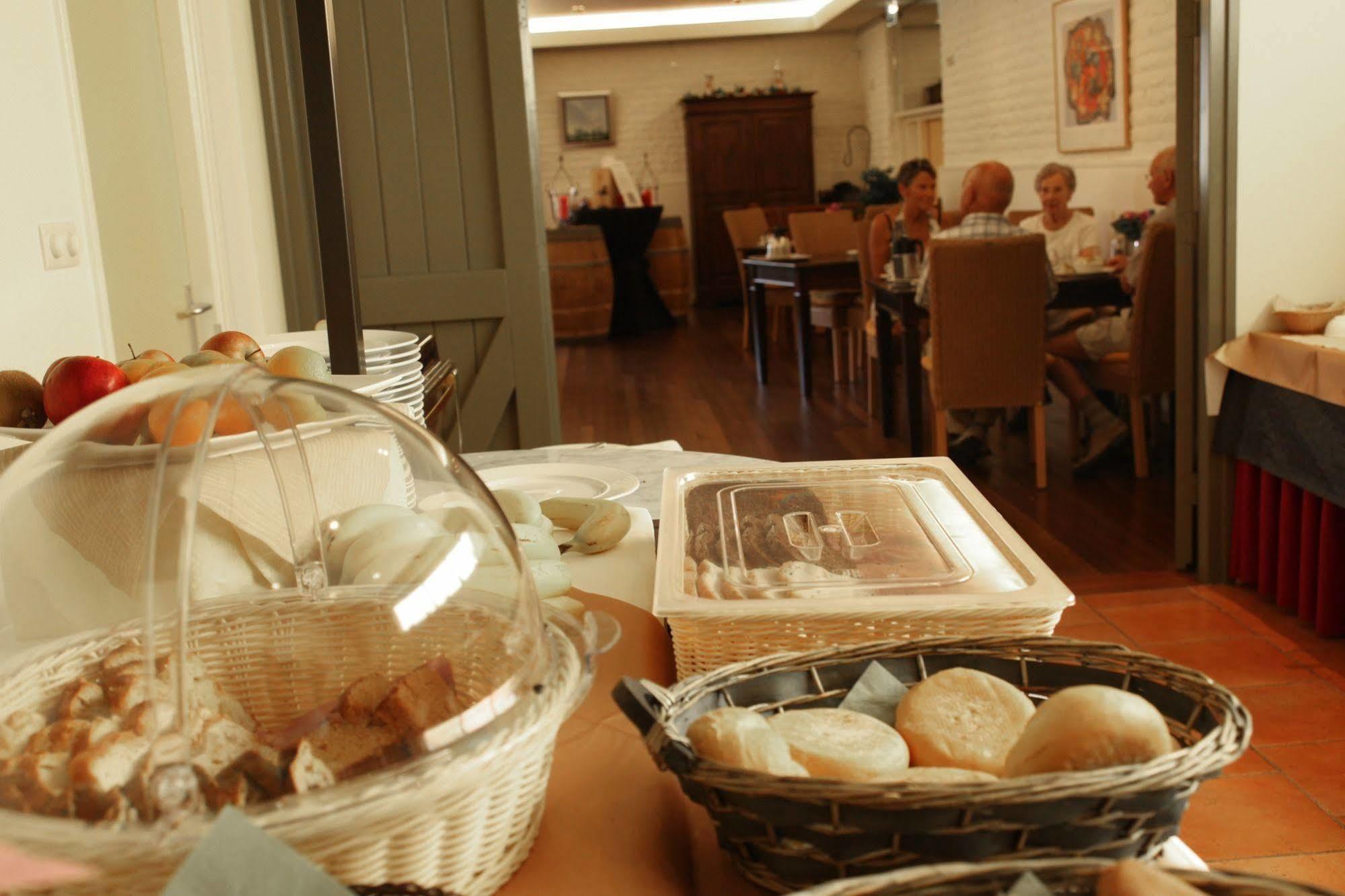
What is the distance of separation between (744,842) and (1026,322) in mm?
4278

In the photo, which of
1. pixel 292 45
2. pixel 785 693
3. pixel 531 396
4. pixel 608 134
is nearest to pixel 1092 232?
pixel 531 396

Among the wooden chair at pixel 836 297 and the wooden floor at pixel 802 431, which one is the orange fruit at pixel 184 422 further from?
the wooden chair at pixel 836 297

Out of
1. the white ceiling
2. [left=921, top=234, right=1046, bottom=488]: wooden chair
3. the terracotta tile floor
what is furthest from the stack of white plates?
the white ceiling

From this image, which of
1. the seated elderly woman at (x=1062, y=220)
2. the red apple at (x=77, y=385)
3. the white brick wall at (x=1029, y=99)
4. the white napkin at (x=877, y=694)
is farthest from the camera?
the white brick wall at (x=1029, y=99)

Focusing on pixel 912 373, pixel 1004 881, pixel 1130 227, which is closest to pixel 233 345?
pixel 1004 881

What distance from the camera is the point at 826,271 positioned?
6727 mm

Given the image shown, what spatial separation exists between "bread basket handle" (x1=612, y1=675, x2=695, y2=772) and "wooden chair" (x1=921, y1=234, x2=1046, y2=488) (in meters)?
4.09

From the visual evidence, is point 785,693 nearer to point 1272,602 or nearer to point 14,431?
point 14,431

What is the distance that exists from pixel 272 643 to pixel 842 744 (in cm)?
38

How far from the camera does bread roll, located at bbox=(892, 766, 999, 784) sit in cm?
61

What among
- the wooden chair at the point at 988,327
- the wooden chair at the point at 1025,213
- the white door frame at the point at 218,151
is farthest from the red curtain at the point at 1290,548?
the wooden chair at the point at 1025,213

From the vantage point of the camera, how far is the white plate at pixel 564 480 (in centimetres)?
155

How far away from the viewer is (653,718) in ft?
2.18

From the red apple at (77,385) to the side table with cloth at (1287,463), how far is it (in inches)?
117
